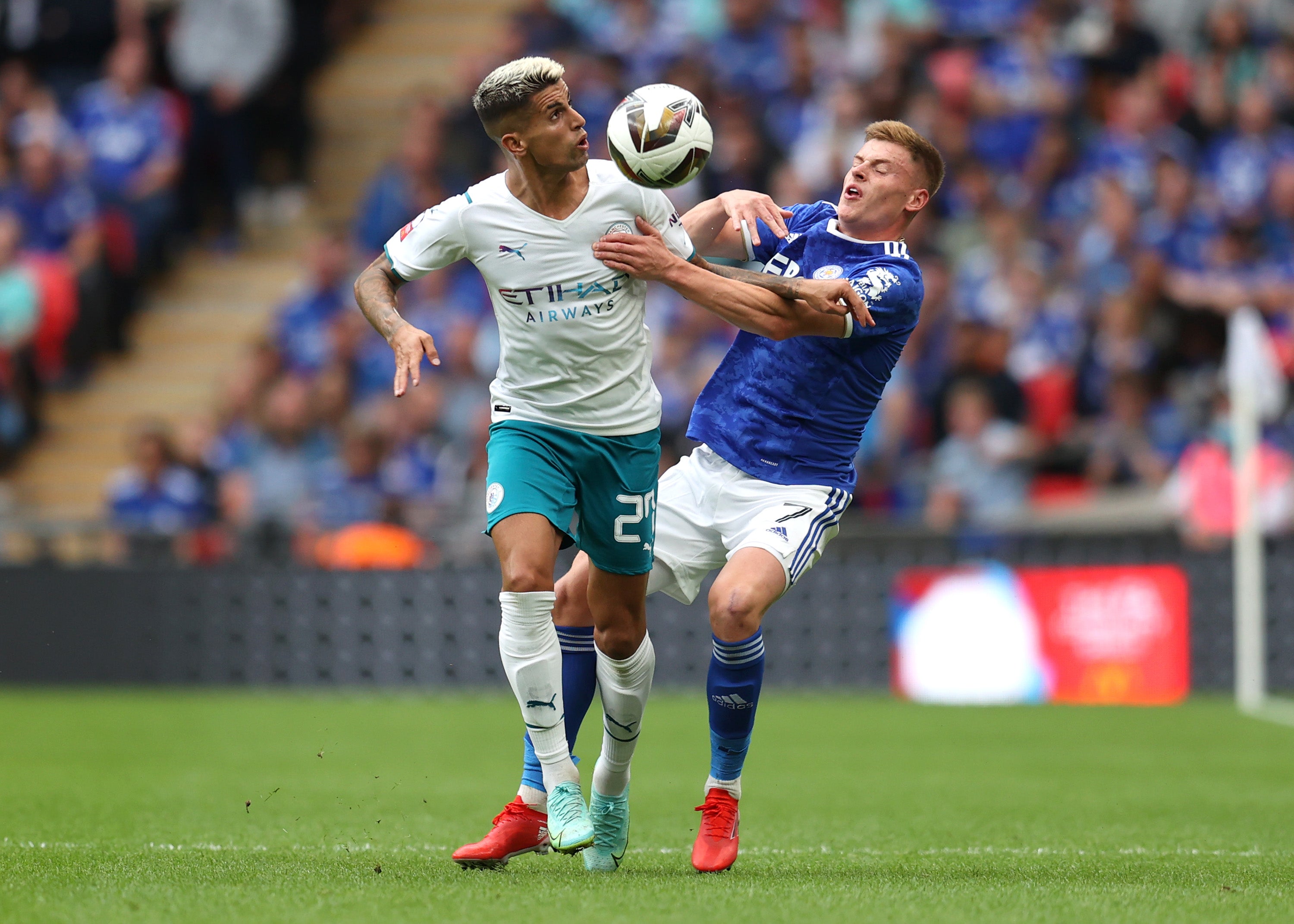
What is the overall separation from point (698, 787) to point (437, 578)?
5.50 m

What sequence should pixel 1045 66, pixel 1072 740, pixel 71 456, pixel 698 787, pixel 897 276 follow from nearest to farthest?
pixel 897 276 → pixel 698 787 → pixel 1072 740 → pixel 1045 66 → pixel 71 456

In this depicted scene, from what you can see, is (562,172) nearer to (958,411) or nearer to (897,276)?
(897,276)

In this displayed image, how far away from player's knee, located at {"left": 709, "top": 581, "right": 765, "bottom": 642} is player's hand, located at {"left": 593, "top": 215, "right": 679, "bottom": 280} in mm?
1073

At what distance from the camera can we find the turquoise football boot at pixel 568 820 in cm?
549

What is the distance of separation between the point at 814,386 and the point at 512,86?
1595 millimetres

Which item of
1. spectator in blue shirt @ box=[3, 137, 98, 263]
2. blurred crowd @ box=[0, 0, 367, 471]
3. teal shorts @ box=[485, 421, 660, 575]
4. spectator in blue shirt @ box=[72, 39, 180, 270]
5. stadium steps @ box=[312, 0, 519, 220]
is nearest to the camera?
teal shorts @ box=[485, 421, 660, 575]

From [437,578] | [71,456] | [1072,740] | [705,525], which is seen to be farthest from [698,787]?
[71,456]

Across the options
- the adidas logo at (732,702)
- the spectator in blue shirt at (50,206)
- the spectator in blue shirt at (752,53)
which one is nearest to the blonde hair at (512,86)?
the adidas logo at (732,702)

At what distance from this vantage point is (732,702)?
6.13 m

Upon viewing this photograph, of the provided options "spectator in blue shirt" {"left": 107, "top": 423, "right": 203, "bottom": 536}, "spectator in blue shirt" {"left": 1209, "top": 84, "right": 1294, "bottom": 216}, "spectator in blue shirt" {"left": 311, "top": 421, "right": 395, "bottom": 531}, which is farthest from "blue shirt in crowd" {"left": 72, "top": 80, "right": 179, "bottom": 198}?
"spectator in blue shirt" {"left": 1209, "top": 84, "right": 1294, "bottom": 216}

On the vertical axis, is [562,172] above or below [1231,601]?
above

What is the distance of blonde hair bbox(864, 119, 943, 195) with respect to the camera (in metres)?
6.46

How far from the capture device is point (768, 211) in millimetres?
6477

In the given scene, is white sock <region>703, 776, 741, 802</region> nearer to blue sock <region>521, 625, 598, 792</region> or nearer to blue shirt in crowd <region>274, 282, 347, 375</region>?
blue sock <region>521, 625, 598, 792</region>
